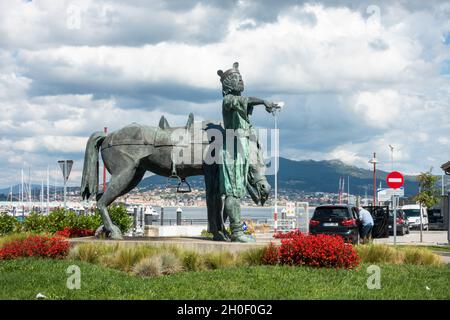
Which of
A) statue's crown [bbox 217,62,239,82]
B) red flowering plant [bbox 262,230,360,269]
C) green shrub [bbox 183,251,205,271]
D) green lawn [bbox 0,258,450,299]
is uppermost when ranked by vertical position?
statue's crown [bbox 217,62,239,82]

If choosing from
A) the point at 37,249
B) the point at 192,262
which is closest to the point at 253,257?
the point at 192,262

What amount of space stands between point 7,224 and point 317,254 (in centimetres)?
1304

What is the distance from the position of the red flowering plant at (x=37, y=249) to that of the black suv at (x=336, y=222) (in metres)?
10.9

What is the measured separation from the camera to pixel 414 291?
10.6 meters

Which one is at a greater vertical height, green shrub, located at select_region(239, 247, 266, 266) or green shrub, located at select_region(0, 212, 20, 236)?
green shrub, located at select_region(0, 212, 20, 236)

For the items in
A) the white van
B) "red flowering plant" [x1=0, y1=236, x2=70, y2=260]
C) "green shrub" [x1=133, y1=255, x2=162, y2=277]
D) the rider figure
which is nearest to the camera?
"green shrub" [x1=133, y1=255, x2=162, y2=277]

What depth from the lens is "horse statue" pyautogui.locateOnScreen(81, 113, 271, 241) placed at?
48.4 ft

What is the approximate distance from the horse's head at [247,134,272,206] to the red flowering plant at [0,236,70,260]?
13.7ft

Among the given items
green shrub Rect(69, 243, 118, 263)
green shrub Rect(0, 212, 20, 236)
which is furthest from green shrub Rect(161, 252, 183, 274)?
green shrub Rect(0, 212, 20, 236)

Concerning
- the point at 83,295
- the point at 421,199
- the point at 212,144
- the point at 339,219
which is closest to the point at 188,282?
the point at 83,295

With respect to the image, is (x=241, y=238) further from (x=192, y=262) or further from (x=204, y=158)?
(x=204, y=158)

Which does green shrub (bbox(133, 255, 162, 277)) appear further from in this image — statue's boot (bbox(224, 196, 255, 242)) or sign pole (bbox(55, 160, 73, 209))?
sign pole (bbox(55, 160, 73, 209))

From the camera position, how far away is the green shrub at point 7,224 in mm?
22094

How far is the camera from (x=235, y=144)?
47.0 ft
